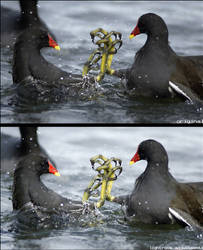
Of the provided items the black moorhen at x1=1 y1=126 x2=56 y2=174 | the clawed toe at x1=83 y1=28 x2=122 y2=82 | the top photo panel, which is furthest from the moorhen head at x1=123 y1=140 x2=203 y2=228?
the black moorhen at x1=1 y1=126 x2=56 y2=174

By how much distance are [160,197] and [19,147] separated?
3550 millimetres

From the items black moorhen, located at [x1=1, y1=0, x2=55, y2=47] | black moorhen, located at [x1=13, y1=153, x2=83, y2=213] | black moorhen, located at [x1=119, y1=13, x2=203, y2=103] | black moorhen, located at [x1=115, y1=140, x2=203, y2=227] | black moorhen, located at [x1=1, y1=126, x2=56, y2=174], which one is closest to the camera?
black moorhen, located at [x1=115, y1=140, x2=203, y2=227]

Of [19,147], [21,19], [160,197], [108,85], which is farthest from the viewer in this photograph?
[21,19]

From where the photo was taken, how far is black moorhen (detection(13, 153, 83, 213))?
366 inches

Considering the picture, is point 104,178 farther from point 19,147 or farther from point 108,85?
point 19,147

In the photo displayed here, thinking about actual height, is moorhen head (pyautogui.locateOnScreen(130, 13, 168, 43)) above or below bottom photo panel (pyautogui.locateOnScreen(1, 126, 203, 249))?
above

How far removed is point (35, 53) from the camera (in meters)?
9.66

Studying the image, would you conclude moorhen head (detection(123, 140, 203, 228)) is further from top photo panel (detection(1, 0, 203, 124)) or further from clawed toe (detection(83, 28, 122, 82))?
clawed toe (detection(83, 28, 122, 82))

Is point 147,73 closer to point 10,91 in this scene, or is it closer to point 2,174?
point 10,91

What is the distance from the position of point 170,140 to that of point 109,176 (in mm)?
3119

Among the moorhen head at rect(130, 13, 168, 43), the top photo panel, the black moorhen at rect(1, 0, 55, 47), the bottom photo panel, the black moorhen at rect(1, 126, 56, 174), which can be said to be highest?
the moorhen head at rect(130, 13, 168, 43)

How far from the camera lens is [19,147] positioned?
→ 40.3ft

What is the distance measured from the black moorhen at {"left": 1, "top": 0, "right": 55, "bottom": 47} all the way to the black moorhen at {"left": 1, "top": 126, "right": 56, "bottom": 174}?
1578 millimetres

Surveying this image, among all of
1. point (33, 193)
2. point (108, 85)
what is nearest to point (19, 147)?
point (108, 85)
